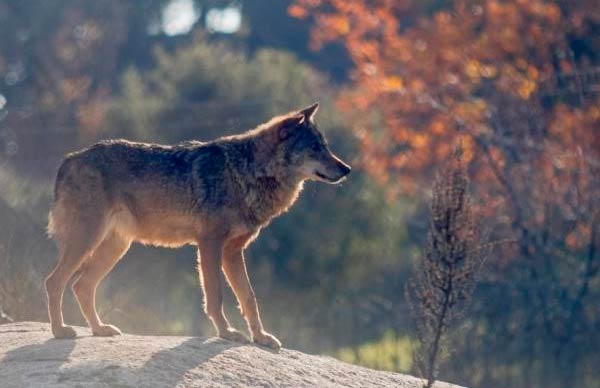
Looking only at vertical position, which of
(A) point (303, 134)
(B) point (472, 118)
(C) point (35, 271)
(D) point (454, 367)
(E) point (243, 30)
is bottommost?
(D) point (454, 367)

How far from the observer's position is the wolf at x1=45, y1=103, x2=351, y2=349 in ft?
31.6

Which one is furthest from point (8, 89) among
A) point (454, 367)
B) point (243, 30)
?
point (454, 367)

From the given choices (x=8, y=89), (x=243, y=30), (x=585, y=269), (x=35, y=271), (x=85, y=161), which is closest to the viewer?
(x=85, y=161)

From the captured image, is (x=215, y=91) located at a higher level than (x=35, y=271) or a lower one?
higher

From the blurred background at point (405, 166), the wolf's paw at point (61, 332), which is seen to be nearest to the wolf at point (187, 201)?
the wolf's paw at point (61, 332)

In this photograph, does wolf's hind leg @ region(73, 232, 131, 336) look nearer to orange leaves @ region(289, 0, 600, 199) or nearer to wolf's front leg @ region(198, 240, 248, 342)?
wolf's front leg @ region(198, 240, 248, 342)

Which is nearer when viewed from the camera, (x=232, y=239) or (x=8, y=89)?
(x=232, y=239)

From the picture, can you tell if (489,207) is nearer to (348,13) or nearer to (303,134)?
(348,13)

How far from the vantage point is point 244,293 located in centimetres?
992

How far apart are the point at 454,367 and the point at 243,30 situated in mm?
18794

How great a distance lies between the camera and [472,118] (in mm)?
21141

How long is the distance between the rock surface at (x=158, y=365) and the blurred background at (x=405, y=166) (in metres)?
7.60

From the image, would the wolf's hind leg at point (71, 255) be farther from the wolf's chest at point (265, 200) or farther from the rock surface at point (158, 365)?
the wolf's chest at point (265, 200)

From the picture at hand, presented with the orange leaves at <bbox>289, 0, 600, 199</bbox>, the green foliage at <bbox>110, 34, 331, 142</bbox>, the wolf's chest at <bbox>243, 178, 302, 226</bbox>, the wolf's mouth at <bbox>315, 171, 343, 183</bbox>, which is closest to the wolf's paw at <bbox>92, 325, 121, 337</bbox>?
the wolf's chest at <bbox>243, 178, 302, 226</bbox>
